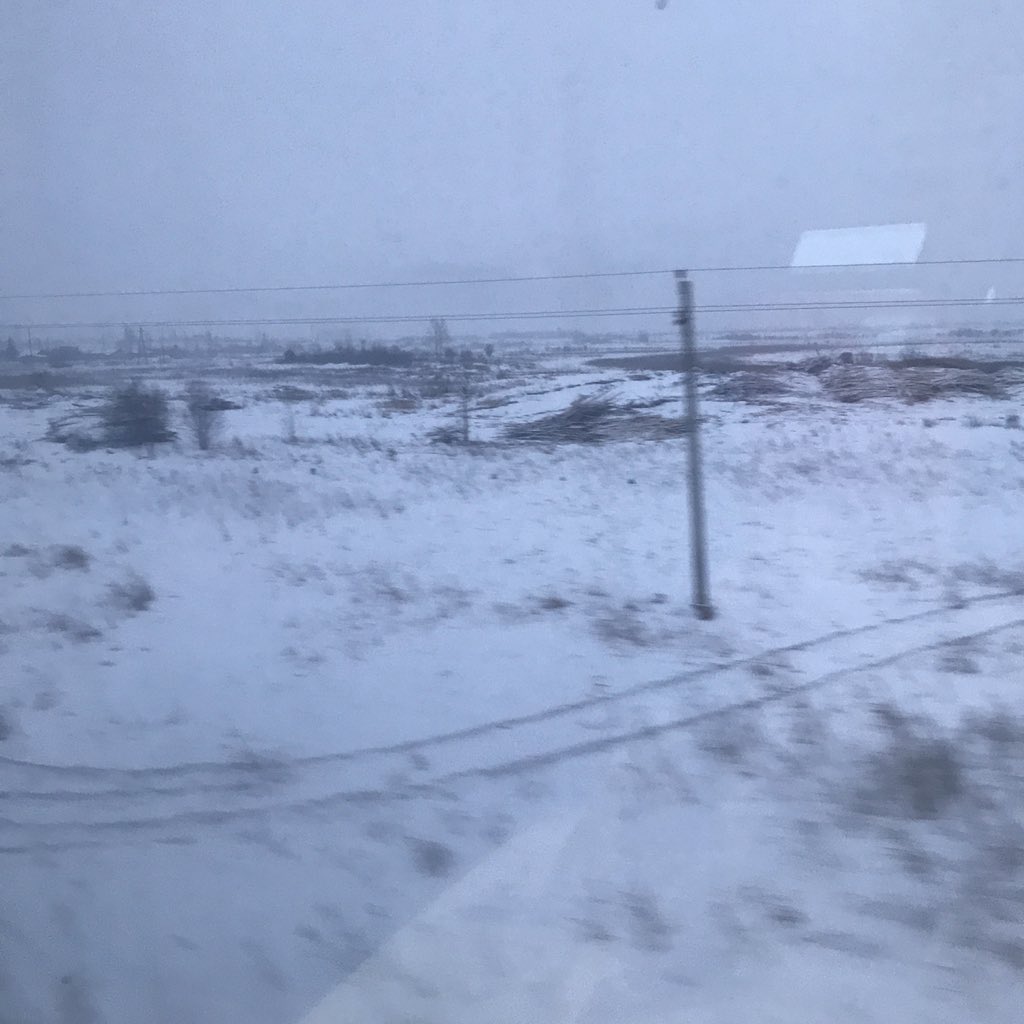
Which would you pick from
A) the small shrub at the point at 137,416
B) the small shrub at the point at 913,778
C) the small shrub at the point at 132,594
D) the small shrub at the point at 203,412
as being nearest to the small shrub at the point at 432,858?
the small shrub at the point at 913,778

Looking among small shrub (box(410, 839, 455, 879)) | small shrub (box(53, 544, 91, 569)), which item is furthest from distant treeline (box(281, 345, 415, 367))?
small shrub (box(410, 839, 455, 879))

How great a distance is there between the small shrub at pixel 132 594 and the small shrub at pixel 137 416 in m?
8.57

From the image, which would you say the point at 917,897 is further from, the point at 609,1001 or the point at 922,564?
the point at 922,564

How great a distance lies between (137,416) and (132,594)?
9.88 m

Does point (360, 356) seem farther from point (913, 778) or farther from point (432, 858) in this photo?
point (432, 858)

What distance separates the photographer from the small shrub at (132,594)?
9.70 m

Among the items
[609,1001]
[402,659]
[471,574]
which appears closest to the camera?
[609,1001]

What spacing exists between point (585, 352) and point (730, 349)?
256cm

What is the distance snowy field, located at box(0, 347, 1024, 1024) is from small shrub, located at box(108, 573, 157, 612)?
0.16 feet

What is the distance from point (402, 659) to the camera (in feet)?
26.9

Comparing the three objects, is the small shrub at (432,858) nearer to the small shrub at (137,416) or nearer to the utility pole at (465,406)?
the utility pole at (465,406)

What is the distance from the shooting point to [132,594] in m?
9.98

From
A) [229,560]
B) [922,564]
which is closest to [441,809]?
[229,560]

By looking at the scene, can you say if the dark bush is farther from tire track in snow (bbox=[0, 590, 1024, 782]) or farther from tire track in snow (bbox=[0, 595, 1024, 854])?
tire track in snow (bbox=[0, 595, 1024, 854])
